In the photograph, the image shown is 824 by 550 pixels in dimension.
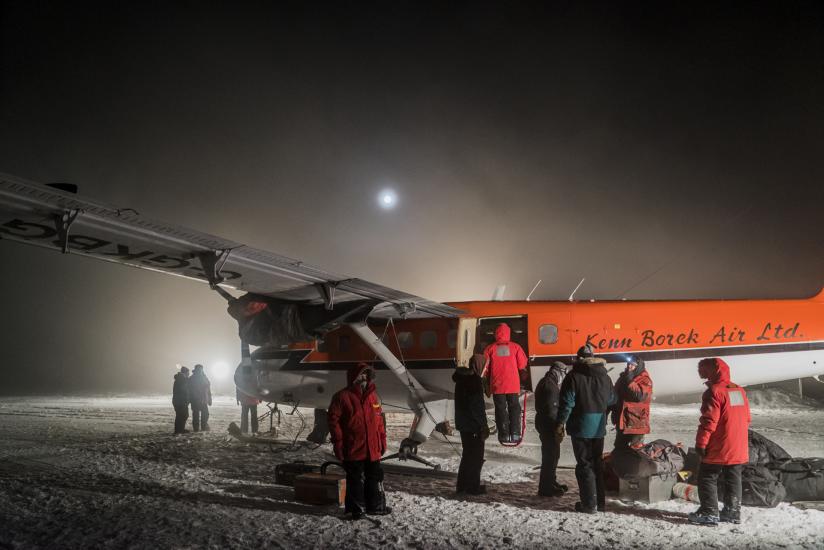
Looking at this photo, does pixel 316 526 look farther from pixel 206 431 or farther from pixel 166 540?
pixel 206 431

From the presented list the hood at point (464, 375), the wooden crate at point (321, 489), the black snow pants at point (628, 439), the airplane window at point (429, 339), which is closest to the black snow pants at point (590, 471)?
the black snow pants at point (628, 439)

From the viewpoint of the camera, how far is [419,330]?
11.2 m

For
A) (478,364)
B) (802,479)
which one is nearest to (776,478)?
(802,479)

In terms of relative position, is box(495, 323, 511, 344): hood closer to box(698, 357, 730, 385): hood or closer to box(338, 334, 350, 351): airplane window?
box(698, 357, 730, 385): hood

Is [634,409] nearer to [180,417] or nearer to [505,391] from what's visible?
[505,391]

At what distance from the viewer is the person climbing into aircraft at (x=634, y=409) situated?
287 inches

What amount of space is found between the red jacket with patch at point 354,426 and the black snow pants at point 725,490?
3815 mm

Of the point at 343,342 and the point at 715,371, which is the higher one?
the point at 343,342

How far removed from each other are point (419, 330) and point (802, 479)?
22.1ft

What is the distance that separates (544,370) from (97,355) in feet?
189

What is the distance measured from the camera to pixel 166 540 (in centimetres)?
530

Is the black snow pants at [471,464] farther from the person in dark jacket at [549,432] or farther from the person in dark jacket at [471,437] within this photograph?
the person in dark jacket at [549,432]

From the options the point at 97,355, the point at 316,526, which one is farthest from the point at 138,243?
the point at 97,355

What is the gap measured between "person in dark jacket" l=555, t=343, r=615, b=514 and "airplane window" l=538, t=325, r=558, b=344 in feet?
11.1
